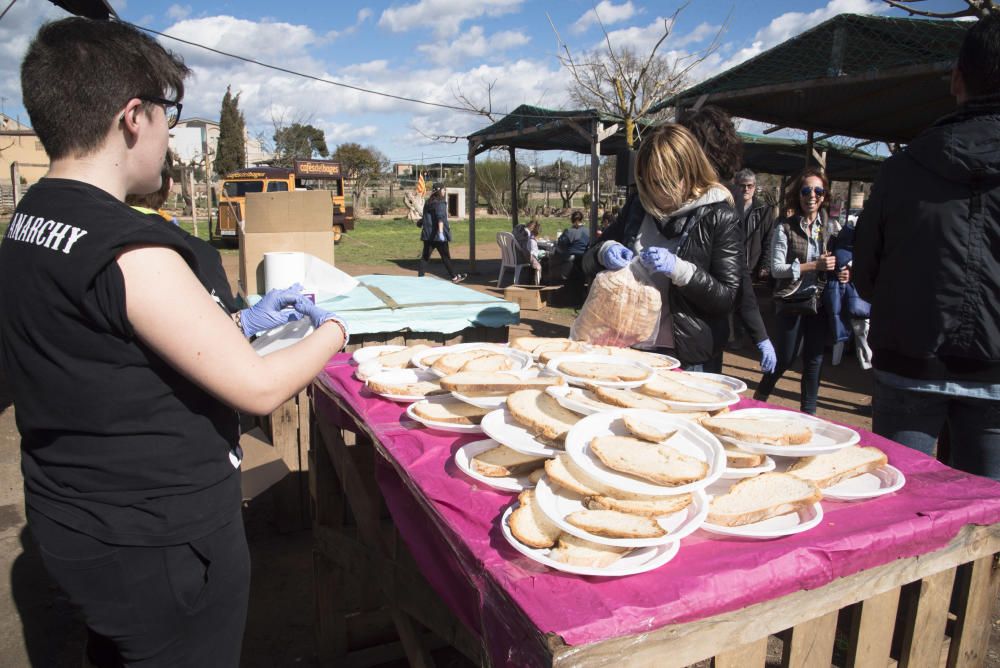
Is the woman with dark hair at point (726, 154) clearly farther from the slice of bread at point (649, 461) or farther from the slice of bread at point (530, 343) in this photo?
the slice of bread at point (649, 461)

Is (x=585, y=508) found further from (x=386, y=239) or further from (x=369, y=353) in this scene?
(x=386, y=239)

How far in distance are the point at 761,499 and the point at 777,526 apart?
0.05m

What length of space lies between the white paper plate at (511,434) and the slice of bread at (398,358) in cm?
63

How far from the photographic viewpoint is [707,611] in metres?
0.98

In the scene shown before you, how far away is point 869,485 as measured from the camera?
1.35m

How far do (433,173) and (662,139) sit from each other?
180 ft

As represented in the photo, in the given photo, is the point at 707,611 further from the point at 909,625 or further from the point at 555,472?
the point at 909,625

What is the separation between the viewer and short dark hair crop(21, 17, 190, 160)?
1.06 meters

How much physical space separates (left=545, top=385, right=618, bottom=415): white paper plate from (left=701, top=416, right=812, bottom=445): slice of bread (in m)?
0.24

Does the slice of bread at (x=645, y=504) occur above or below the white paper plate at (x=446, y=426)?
above

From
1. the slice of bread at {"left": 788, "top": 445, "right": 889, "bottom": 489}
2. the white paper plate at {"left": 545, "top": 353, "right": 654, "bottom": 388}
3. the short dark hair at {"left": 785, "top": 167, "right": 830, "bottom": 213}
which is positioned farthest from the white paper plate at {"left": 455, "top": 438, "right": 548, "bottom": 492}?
the short dark hair at {"left": 785, "top": 167, "right": 830, "bottom": 213}

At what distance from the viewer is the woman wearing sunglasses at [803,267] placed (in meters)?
4.30

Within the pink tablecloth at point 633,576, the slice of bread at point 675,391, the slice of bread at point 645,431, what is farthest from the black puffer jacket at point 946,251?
the slice of bread at point 645,431

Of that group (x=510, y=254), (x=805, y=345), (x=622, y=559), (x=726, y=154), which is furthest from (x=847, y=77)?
(x=622, y=559)
